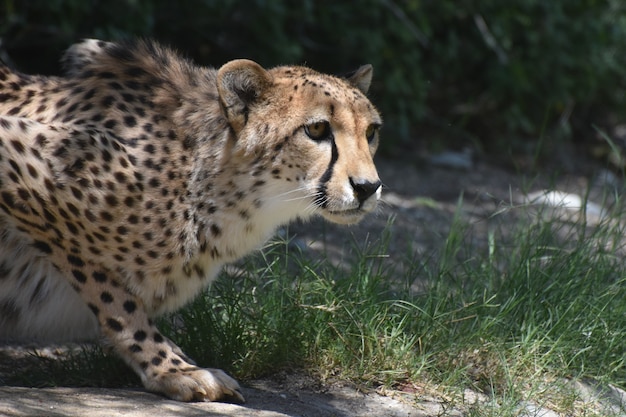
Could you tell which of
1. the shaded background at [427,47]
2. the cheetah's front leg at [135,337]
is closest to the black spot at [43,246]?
the cheetah's front leg at [135,337]

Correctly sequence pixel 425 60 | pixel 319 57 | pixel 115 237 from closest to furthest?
Result: pixel 115 237 < pixel 319 57 < pixel 425 60

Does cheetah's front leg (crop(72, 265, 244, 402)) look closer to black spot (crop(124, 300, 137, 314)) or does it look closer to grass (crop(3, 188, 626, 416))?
black spot (crop(124, 300, 137, 314))

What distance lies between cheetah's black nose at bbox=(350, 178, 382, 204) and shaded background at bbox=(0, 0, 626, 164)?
7.80ft

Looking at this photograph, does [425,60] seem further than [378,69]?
Yes

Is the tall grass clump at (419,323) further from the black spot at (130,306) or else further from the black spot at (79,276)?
the black spot at (79,276)

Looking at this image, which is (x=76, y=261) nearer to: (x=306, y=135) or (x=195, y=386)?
(x=195, y=386)

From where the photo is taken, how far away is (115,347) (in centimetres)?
324

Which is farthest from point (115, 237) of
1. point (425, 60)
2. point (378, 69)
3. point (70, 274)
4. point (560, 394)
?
point (425, 60)

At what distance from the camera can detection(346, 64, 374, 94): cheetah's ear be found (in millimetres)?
3590

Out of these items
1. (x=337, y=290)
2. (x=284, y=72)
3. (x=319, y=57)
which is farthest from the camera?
(x=319, y=57)

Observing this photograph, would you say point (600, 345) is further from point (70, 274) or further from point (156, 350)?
point (70, 274)

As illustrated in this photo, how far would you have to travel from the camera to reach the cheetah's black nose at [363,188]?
9.96 ft

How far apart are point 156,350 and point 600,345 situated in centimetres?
163

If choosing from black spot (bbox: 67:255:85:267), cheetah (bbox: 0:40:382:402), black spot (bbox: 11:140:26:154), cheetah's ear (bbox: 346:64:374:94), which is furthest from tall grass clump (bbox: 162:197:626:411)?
black spot (bbox: 11:140:26:154)
